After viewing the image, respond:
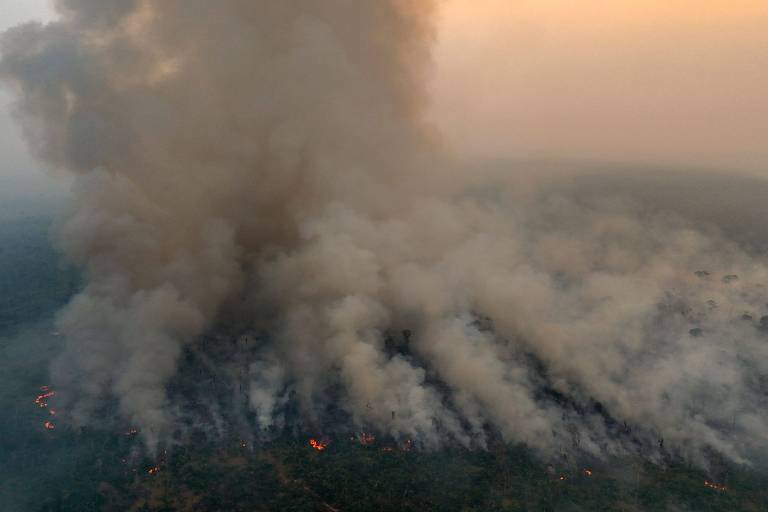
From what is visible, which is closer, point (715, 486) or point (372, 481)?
point (372, 481)

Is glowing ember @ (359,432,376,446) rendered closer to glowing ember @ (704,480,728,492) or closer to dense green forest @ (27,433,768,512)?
dense green forest @ (27,433,768,512)

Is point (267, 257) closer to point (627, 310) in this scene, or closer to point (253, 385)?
point (253, 385)

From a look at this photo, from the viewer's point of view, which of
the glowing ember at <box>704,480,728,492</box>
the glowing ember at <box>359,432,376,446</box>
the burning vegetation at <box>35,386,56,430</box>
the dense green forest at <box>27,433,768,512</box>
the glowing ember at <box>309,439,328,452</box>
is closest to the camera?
the dense green forest at <box>27,433,768,512</box>

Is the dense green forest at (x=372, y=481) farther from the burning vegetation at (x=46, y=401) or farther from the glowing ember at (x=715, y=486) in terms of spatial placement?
the burning vegetation at (x=46, y=401)

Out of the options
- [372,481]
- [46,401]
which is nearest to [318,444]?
[372,481]

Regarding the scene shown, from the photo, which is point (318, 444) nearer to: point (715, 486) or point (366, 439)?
point (366, 439)

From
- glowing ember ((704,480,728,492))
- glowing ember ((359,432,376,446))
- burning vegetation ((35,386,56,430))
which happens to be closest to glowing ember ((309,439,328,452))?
glowing ember ((359,432,376,446))


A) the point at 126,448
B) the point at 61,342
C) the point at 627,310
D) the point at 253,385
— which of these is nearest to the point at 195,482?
the point at 126,448
